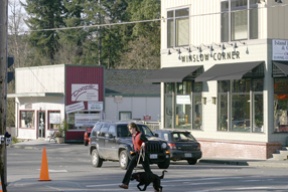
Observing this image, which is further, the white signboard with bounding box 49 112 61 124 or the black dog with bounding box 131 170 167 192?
the white signboard with bounding box 49 112 61 124

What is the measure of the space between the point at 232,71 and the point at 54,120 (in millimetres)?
23137

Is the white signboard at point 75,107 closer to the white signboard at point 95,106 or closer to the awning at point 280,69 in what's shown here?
the white signboard at point 95,106

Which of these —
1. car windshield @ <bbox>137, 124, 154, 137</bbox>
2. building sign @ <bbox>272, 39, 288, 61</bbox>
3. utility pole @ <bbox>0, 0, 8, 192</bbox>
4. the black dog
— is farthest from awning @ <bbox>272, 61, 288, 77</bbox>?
utility pole @ <bbox>0, 0, 8, 192</bbox>

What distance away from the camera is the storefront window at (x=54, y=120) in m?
55.7

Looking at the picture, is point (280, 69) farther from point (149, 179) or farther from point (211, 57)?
point (149, 179)

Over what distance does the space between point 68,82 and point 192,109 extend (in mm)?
17147

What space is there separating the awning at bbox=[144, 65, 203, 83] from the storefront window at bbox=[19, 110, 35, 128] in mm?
20628

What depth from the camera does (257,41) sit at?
116 ft

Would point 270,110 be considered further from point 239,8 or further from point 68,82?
point 68,82

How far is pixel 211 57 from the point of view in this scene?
1519 inches

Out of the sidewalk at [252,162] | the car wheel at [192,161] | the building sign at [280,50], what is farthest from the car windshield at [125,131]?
the building sign at [280,50]

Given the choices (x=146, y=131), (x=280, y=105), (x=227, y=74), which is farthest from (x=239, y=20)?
(x=146, y=131)

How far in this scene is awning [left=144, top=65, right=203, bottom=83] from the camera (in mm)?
39281

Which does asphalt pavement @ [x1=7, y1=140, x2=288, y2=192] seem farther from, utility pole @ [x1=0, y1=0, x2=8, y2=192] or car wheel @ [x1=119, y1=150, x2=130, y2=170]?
car wheel @ [x1=119, y1=150, x2=130, y2=170]
